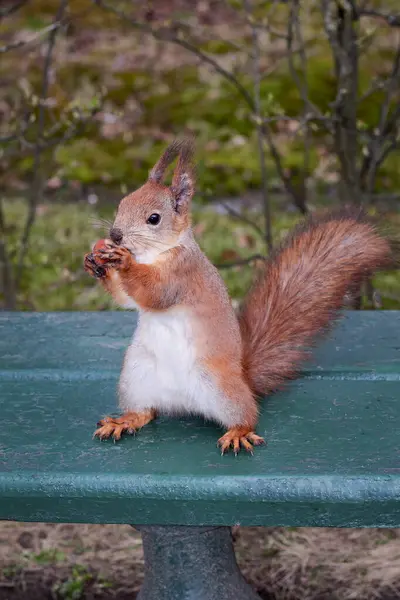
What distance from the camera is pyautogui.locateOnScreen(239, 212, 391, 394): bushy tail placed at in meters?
1.44

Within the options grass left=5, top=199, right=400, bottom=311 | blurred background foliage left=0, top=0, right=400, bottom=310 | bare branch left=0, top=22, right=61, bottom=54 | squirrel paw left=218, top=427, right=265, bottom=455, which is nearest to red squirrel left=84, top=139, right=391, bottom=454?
squirrel paw left=218, top=427, right=265, bottom=455

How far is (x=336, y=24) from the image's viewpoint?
101 inches

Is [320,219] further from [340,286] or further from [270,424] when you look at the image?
[270,424]

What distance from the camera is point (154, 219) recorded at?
1.28m

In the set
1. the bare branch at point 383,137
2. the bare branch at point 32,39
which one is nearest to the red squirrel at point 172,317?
the bare branch at point 32,39

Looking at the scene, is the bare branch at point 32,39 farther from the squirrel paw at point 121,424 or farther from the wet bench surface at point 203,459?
the squirrel paw at point 121,424

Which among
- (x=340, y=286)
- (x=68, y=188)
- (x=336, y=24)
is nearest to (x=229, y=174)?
(x=68, y=188)

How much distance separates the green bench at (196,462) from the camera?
112cm

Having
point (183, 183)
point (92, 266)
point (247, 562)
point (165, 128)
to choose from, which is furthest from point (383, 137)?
point (165, 128)

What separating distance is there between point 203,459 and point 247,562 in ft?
3.00

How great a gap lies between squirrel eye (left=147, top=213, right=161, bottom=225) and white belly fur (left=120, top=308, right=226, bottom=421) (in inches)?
4.7

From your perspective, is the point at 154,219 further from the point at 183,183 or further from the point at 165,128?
the point at 165,128

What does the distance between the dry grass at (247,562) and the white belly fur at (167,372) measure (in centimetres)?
78

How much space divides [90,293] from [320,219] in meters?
1.89
